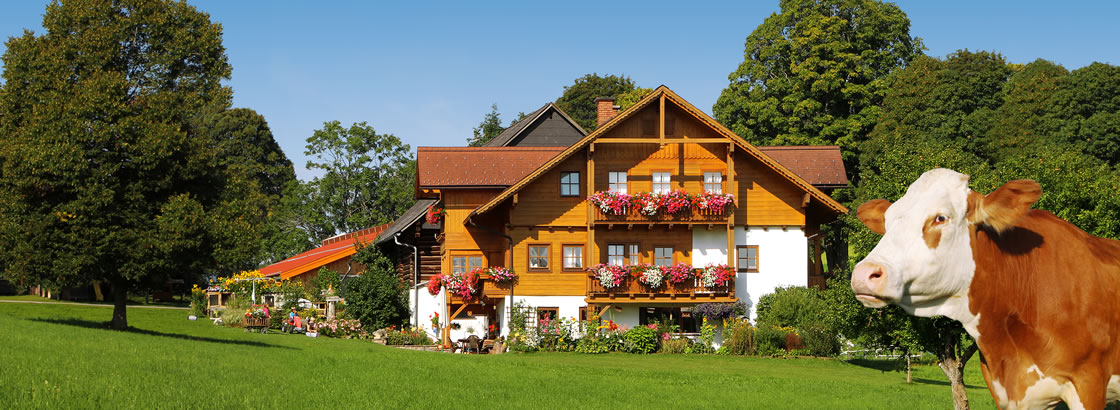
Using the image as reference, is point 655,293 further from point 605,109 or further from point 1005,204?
point 1005,204

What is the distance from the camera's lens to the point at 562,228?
37.2 metres

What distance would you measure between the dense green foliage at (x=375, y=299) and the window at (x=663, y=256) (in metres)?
12.3

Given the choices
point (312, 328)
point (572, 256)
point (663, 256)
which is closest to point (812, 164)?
point (663, 256)

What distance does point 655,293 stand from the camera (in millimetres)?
35094

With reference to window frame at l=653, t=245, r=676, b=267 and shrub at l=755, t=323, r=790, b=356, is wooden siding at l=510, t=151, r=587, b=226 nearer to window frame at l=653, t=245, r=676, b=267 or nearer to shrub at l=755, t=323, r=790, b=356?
window frame at l=653, t=245, r=676, b=267

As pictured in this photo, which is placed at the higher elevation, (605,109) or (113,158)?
(605,109)

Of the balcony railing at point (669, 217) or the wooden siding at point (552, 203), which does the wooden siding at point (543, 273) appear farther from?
the balcony railing at point (669, 217)

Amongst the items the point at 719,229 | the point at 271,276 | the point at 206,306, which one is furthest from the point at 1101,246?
the point at 271,276

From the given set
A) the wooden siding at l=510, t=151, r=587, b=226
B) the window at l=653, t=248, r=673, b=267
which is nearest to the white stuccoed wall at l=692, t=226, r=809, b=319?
the window at l=653, t=248, r=673, b=267

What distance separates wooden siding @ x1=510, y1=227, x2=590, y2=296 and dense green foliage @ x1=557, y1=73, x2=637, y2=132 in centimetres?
4602

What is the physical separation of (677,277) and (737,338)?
2.83m

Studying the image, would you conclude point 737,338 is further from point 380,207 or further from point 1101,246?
point 380,207

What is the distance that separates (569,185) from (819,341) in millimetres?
10256

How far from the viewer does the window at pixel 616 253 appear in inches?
1454
